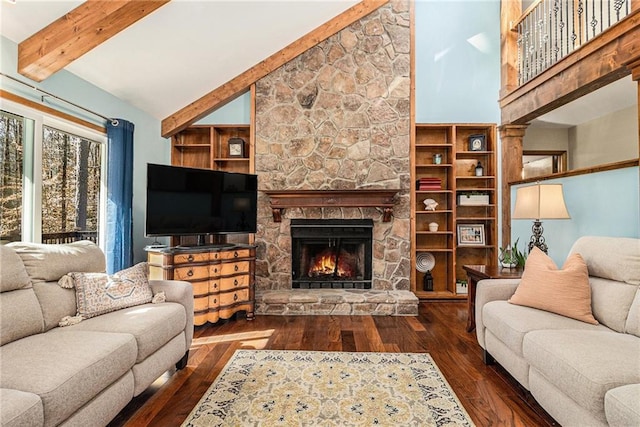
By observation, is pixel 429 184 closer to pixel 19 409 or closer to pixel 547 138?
pixel 547 138

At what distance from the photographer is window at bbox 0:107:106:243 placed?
263 centimetres

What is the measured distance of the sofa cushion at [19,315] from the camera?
1811mm

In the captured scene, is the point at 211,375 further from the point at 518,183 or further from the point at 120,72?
the point at 518,183

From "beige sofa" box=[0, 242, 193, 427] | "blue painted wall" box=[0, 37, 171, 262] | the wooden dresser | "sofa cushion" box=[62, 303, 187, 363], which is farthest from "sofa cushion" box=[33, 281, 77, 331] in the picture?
"blue painted wall" box=[0, 37, 171, 262]

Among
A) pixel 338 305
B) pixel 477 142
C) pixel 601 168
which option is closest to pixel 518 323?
pixel 601 168

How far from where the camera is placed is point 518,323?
222 cm

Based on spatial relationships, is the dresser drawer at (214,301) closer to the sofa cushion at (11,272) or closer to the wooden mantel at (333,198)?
the wooden mantel at (333,198)

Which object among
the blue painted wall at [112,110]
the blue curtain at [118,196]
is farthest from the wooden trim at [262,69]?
the blue curtain at [118,196]

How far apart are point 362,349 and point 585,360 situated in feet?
5.57

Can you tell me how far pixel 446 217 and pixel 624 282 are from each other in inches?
108

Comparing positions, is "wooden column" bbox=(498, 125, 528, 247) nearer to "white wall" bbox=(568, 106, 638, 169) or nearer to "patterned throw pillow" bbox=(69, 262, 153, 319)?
"white wall" bbox=(568, 106, 638, 169)

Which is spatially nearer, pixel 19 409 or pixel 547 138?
pixel 19 409

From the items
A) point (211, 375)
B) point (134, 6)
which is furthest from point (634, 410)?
point (134, 6)

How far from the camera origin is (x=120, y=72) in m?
3.43
